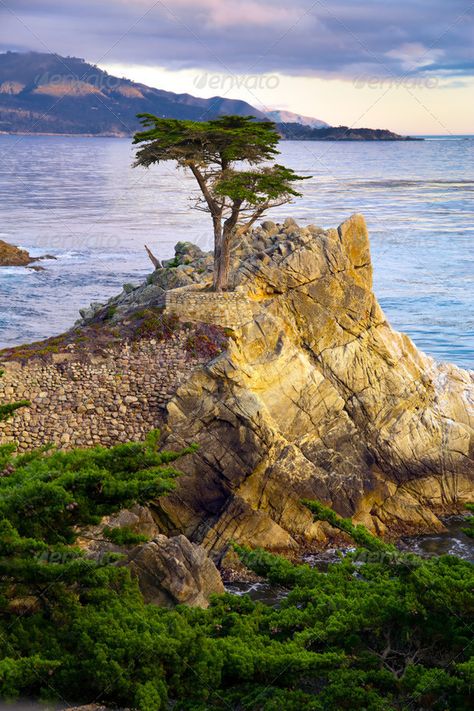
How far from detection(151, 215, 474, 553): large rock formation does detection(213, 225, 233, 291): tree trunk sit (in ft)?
1.46

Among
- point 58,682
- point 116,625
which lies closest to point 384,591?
point 116,625

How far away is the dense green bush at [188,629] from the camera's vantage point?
11.2m

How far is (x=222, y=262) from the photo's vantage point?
2734 centimetres

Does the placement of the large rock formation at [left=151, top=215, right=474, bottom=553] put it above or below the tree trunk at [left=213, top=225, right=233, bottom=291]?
below

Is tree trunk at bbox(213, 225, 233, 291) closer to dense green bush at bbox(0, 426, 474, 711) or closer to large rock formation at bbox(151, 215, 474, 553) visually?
large rock formation at bbox(151, 215, 474, 553)

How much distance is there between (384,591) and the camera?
12617mm

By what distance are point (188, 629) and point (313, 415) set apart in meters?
13.0

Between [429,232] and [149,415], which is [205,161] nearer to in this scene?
[149,415]

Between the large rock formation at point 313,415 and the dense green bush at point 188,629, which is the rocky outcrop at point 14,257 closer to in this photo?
the large rock formation at point 313,415

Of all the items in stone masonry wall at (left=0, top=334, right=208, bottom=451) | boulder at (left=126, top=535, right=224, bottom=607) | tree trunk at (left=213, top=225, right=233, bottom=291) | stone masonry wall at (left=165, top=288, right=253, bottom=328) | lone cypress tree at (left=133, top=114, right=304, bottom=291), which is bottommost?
boulder at (left=126, top=535, right=224, bottom=607)

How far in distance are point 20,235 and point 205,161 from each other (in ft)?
138

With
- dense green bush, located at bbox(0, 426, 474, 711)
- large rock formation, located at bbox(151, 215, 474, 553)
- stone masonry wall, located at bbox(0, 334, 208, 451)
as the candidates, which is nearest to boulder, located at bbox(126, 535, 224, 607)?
dense green bush, located at bbox(0, 426, 474, 711)

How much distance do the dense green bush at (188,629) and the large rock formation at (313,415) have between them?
30.1ft

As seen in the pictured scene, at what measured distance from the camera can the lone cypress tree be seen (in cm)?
2664
